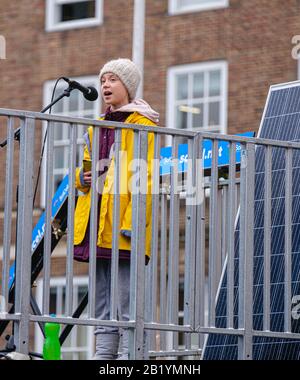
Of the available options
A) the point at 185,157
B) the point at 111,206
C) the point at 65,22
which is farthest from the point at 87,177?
the point at 65,22

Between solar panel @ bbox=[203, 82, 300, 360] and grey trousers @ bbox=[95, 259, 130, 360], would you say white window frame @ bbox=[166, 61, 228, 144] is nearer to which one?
solar panel @ bbox=[203, 82, 300, 360]

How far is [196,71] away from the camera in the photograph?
1139 inches

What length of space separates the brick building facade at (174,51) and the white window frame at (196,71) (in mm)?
18

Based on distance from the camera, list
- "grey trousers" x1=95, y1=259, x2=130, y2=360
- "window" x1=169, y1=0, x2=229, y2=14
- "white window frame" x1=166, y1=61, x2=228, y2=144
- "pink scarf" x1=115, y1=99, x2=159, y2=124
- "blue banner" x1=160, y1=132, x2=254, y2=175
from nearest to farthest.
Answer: "grey trousers" x1=95, y1=259, x2=130, y2=360, "blue banner" x1=160, y1=132, x2=254, y2=175, "pink scarf" x1=115, y1=99, x2=159, y2=124, "white window frame" x1=166, y1=61, x2=228, y2=144, "window" x1=169, y1=0, x2=229, y2=14

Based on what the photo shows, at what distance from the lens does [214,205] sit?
8484 millimetres

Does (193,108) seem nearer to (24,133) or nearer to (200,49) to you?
(200,49)

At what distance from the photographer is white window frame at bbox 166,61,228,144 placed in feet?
93.0

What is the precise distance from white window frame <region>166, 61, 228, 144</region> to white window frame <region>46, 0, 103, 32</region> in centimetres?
213

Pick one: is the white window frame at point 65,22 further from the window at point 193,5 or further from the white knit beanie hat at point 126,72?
the white knit beanie hat at point 126,72

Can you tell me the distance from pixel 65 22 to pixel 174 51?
274cm

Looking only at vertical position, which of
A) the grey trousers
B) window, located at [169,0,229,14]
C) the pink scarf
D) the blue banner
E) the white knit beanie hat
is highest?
window, located at [169,0,229,14]

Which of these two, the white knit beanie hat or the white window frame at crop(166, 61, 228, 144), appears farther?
the white window frame at crop(166, 61, 228, 144)

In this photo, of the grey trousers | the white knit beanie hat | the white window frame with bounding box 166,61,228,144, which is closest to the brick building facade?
the white window frame with bounding box 166,61,228,144

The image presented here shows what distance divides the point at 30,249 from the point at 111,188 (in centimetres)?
63
